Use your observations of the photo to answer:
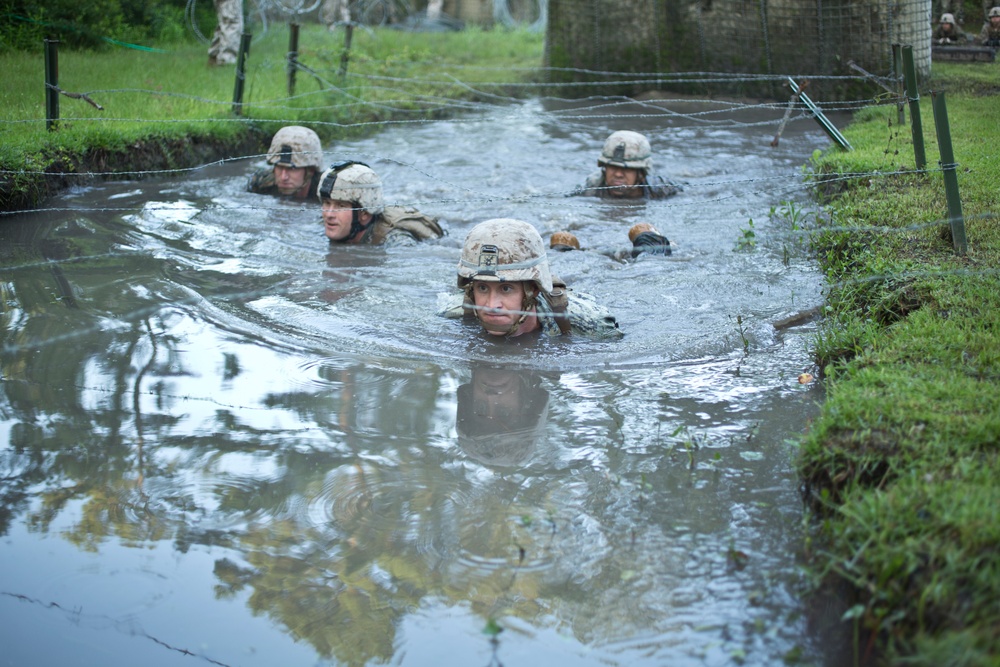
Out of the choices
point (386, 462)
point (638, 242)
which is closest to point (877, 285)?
point (638, 242)

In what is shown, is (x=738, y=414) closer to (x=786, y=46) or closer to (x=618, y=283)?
(x=618, y=283)

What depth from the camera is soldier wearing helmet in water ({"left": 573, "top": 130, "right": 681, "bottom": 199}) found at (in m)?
10.6

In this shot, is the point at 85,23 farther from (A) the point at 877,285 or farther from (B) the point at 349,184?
(A) the point at 877,285

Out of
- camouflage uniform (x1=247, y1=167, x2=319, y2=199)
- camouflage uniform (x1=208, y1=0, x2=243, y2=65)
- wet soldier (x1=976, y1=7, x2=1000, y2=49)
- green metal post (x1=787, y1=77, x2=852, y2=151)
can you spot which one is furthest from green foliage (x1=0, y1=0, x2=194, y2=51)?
wet soldier (x1=976, y1=7, x2=1000, y2=49)

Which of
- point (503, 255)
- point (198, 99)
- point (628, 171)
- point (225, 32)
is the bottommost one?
point (503, 255)

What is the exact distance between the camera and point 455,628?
3625 mm

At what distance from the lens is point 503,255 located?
6293mm

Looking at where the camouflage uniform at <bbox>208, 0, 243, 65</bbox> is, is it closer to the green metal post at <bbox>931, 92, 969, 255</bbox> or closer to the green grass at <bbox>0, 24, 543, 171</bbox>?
the green grass at <bbox>0, 24, 543, 171</bbox>

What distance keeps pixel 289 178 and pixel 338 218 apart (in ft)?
6.12

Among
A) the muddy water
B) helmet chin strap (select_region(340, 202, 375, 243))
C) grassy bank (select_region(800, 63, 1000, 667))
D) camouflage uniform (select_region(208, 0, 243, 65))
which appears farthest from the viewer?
camouflage uniform (select_region(208, 0, 243, 65))

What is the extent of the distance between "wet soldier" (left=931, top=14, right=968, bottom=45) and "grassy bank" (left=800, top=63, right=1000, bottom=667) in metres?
13.6

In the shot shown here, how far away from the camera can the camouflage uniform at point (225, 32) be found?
15.6 metres

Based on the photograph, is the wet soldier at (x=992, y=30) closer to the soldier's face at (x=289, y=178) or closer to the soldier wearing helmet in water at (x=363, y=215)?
the soldier wearing helmet in water at (x=363, y=215)

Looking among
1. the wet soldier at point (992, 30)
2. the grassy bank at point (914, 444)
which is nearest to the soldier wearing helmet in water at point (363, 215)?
the grassy bank at point (914, 444)
